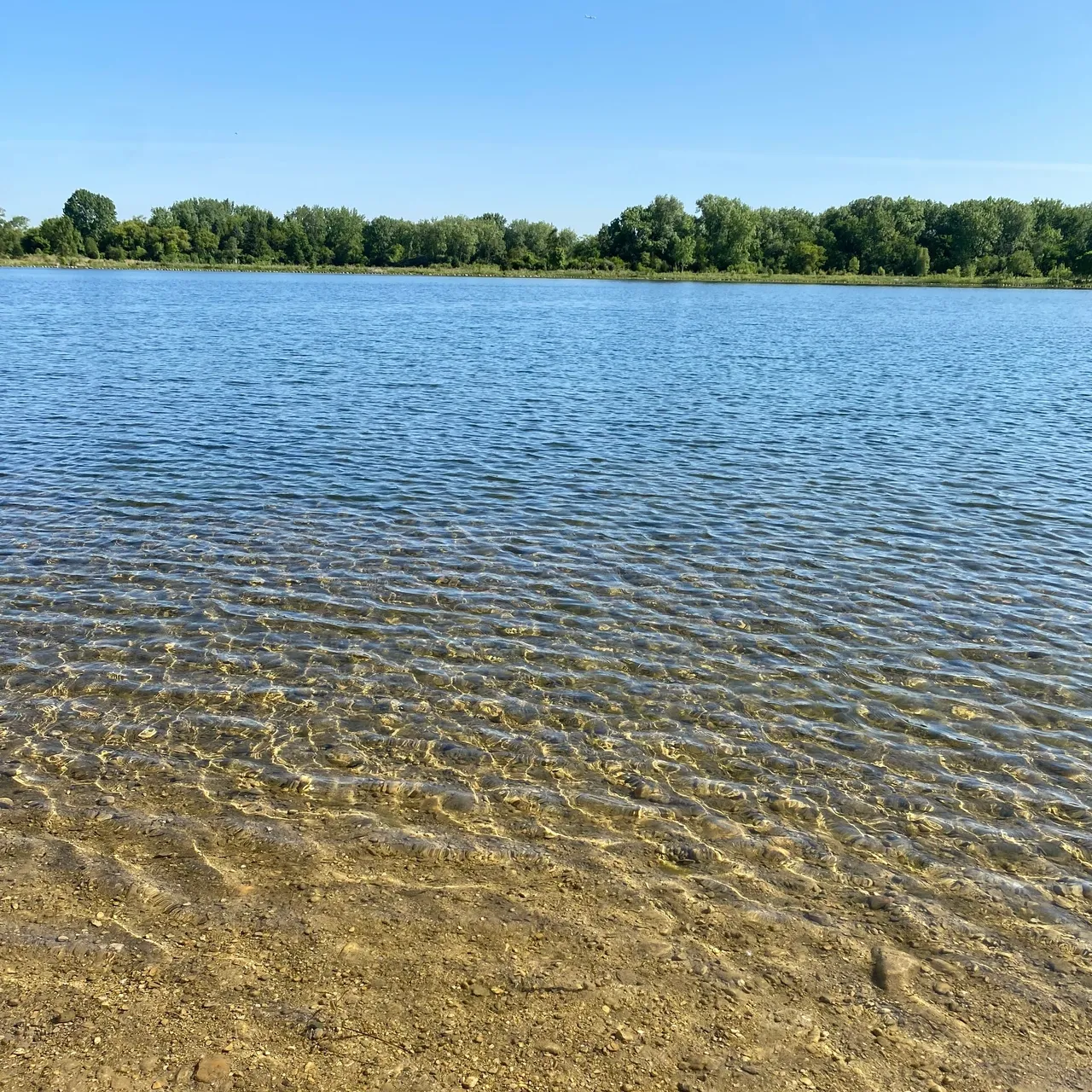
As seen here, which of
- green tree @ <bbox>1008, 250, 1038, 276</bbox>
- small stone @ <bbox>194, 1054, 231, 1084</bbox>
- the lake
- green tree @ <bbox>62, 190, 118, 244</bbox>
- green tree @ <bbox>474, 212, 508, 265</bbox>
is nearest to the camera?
small stone @ <bbox>194, 1054, 231, 1084</bbox>

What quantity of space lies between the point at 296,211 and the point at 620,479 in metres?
203

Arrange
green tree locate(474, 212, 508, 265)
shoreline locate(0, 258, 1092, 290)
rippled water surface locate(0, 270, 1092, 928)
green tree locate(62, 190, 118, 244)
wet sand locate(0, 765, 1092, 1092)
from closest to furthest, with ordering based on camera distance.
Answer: wet sand locate(0, 765, 1092, 1092), rippled water surface locate(0, 270, 1092, 928), shoreline locate(0, 258, 1092, 290), green tree locate(474, 212, 508, 265), green tree locate(62, 190, 118, 244)

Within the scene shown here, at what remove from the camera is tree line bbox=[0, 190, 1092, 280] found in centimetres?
16238

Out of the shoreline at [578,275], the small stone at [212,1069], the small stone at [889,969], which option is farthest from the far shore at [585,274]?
the small stone at [212,1069]

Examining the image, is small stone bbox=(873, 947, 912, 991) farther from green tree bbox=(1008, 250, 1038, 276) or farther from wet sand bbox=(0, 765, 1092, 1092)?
green tree bbox=(1008, 250, 1038, 276)

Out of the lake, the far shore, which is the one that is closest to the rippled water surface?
the lake

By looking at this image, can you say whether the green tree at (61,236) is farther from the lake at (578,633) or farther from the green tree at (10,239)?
the lake at (578,633)

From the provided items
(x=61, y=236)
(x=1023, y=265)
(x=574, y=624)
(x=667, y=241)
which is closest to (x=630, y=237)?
(x=667, y=241)

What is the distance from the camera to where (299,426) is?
2475cm

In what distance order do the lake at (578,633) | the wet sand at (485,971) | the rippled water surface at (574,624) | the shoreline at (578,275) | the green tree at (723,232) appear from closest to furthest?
the wet sand at (485,971) < the lake at (578,633) < the rippled water surface at (574,624) < the shoreline at (578,275) < the green tree at (723,232)

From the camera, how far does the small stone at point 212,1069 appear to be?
4531mm

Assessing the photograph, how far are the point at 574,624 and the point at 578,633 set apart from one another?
32 centimetres

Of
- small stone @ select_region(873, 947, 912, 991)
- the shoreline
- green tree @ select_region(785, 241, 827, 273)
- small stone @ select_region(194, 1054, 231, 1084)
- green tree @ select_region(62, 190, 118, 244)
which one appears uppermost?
green tree @ select_region(62, 190, 118, 244)

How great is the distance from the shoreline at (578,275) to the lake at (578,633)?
142 m
